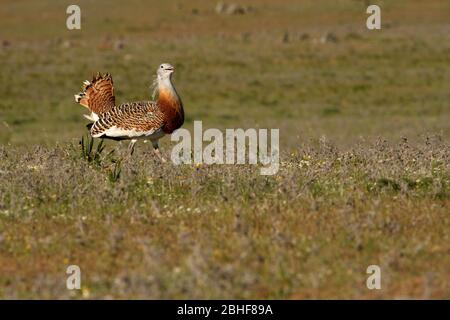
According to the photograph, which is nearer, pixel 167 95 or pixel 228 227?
pixel 228 227

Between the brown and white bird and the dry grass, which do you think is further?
the brown and white bird

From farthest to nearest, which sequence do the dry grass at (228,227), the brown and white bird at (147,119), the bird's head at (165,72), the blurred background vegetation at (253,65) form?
the blurred background vegetation at (253,65)
the bird's head at (165,72)
the brown and white bird at (147,119)
the dry grass at (228,227)

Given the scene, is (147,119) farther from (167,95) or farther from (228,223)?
(228,223)

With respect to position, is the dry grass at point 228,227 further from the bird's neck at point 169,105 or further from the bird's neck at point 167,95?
the bird's neck at point 167,95

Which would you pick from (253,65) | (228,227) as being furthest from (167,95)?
(253,65)

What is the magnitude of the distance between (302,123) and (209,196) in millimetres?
19209

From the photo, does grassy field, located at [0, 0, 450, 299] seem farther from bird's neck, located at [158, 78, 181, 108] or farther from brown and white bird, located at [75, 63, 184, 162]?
bird's neck, located at [158, 78, 181, 108]

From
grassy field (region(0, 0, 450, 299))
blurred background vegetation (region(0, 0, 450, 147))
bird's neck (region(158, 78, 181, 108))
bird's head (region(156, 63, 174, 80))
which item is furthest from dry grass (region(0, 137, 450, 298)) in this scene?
blurred background vegetation (region(0, 0, 450, 147))

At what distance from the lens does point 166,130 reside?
12.9 metres

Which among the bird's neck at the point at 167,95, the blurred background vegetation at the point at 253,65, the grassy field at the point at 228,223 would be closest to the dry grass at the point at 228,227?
the grassy field at the point at 228,223

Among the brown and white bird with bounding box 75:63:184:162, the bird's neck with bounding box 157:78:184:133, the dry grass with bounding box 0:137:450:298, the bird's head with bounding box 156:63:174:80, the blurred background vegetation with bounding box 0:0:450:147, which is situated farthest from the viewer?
the blurred background vegetation with bounding box 0:0:450:147
